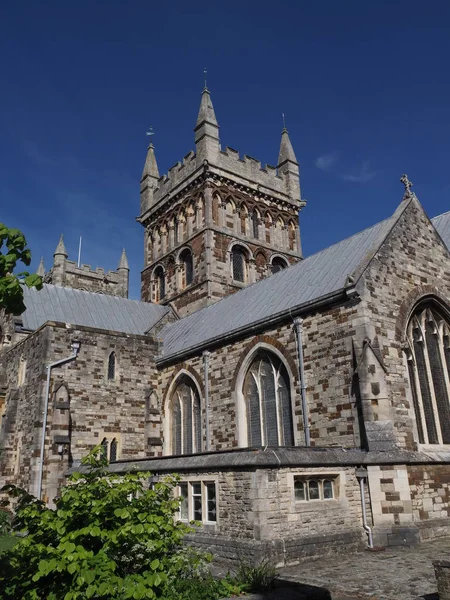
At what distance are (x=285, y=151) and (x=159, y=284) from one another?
14.1 metres

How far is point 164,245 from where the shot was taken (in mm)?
38281

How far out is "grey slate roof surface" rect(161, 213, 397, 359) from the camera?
1852 cm

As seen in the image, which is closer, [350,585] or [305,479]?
[350,585]

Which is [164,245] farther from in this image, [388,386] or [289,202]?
[388,386]

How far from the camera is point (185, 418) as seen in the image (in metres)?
22.7

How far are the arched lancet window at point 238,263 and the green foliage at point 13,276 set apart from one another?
28680mm

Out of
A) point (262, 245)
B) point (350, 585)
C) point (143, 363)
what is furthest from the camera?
point (262, 245)

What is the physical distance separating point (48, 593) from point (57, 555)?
29.0 inches

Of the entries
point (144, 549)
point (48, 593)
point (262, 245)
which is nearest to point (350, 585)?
point (144, 549)

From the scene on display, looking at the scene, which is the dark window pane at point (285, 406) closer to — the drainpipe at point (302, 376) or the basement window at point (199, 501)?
the drainpipe at point (302, 376)

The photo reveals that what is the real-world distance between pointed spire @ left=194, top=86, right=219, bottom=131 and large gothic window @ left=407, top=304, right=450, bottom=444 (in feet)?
74.7

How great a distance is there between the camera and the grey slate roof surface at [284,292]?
60.8 ft

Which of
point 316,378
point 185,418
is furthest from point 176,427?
point 316,378

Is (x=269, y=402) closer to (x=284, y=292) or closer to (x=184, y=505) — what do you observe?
(x=284, y=292)
